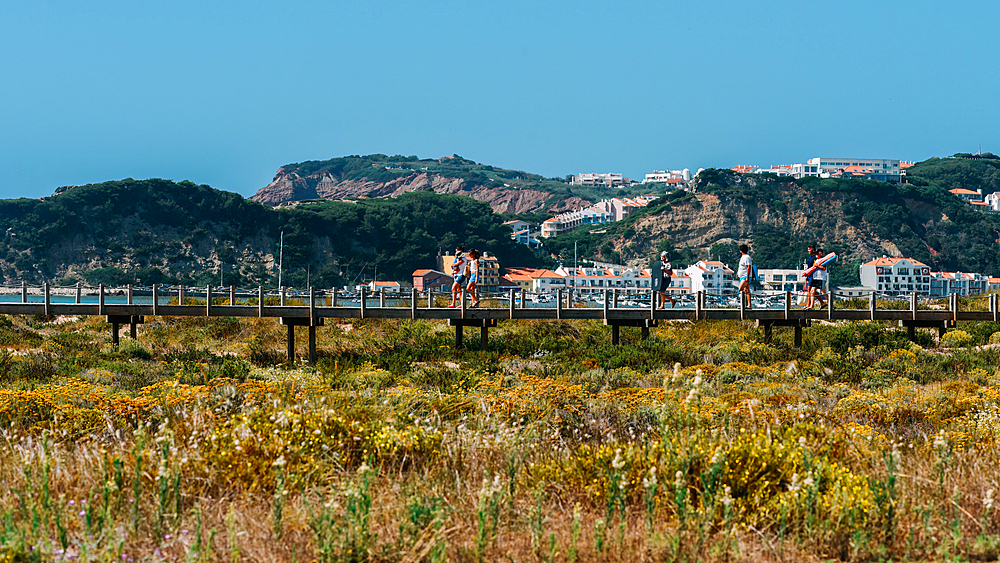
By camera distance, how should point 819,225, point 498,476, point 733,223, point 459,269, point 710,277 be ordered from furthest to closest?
1. point 819,225
2. point 733,223
3. point 710,277
4. point 459,269
5. point 498,476

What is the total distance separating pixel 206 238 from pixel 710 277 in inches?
3244

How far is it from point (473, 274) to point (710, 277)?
10782 cm

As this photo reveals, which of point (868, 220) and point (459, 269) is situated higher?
point (868, 220)

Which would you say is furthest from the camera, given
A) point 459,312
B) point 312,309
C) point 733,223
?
point 733,223

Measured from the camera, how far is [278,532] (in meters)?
4.14

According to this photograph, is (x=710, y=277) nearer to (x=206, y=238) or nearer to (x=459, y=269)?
(x=206, y=238)

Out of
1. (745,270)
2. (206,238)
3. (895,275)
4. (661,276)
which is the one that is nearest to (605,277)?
(895,275)

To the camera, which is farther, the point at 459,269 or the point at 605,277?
the point at 605,277

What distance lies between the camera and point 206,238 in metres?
124

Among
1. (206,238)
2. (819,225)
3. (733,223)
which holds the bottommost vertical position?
(206,238)

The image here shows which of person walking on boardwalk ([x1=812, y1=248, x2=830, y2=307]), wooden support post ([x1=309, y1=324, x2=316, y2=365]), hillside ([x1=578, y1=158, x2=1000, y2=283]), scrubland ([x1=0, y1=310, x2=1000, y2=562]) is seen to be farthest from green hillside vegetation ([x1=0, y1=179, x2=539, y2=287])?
scrubland ([x1=0, y1=310, x2=1000, y2=562])

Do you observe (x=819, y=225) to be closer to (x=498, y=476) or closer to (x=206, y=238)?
(x=206, y=238)

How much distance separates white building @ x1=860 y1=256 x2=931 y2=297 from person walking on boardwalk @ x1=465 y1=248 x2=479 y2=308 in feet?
402

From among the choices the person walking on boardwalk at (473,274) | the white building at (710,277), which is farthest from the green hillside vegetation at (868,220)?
the person walking on boardwalk at (473,274)
